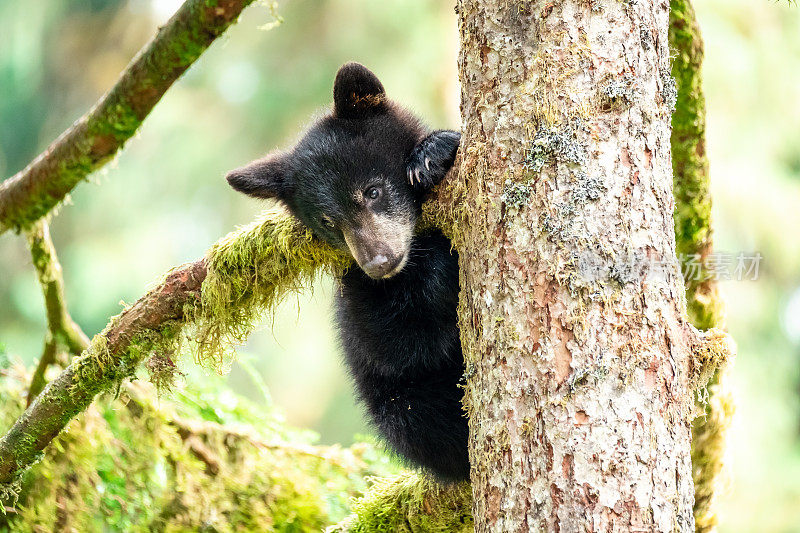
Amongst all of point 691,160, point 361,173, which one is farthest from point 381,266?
point 691,160

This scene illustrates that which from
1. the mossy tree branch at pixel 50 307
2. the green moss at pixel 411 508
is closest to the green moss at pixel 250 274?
the mossy tree branch at pixel 50 307

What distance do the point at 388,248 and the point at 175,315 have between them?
2.91 feet

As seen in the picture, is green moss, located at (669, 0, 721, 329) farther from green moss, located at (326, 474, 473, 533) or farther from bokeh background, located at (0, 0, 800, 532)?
bokeh background, located at (0, 0, 800, 532)

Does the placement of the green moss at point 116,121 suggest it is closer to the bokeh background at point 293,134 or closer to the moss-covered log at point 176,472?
the moss-covered log at point 176,472

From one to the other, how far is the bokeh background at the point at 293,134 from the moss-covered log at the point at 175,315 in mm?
3482

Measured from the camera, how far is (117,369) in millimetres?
3131

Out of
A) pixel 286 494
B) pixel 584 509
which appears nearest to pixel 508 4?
pixel 584 509

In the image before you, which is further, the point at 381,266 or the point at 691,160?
the point at 691,160

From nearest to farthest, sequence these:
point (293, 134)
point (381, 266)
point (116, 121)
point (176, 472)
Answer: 1. point (381, 266)
2. point (116, 121)
3. point (176, 472)
4. point (293, 134)

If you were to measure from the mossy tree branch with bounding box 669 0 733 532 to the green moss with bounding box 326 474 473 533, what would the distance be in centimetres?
109

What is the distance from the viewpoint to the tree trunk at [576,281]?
5.99 feet

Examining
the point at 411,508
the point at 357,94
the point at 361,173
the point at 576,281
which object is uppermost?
the point at 357,94

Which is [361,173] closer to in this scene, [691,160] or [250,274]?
[250,274]

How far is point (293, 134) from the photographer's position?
6402 millimetres
